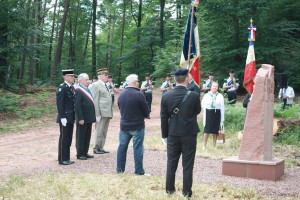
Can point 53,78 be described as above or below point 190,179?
above

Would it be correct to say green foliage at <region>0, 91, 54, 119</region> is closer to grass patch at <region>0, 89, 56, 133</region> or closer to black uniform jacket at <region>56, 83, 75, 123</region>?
grass patch at <region>0, 89, 56, 133</region>

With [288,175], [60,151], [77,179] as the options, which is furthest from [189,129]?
[60,151]

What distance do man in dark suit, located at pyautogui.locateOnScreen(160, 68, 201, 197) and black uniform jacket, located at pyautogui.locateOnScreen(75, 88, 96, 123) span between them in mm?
4011

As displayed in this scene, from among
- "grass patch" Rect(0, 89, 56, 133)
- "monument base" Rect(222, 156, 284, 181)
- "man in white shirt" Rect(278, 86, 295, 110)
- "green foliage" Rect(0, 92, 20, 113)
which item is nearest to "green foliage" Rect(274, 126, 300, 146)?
"monument base" Rect(222, 156, 284, 181)

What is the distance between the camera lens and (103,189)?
674cm

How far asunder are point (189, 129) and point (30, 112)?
14.3 meters

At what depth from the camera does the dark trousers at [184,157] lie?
244 inches

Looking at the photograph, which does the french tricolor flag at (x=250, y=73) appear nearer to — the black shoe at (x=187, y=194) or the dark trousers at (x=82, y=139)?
the dark trousers at (x=82, y=139)

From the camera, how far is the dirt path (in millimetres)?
7667

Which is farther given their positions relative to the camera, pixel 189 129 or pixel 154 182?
pixel 154 182

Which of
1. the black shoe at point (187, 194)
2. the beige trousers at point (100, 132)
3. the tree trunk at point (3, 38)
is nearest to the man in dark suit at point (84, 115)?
the beige trousers at point (100, 132)

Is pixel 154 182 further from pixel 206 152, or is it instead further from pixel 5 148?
pixel 5 148

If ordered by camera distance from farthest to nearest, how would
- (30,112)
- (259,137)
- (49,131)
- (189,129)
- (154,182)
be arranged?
(30,112)
(49,131)
(259,137)
(154,182)
(189,129)

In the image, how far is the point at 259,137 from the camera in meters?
8.34
